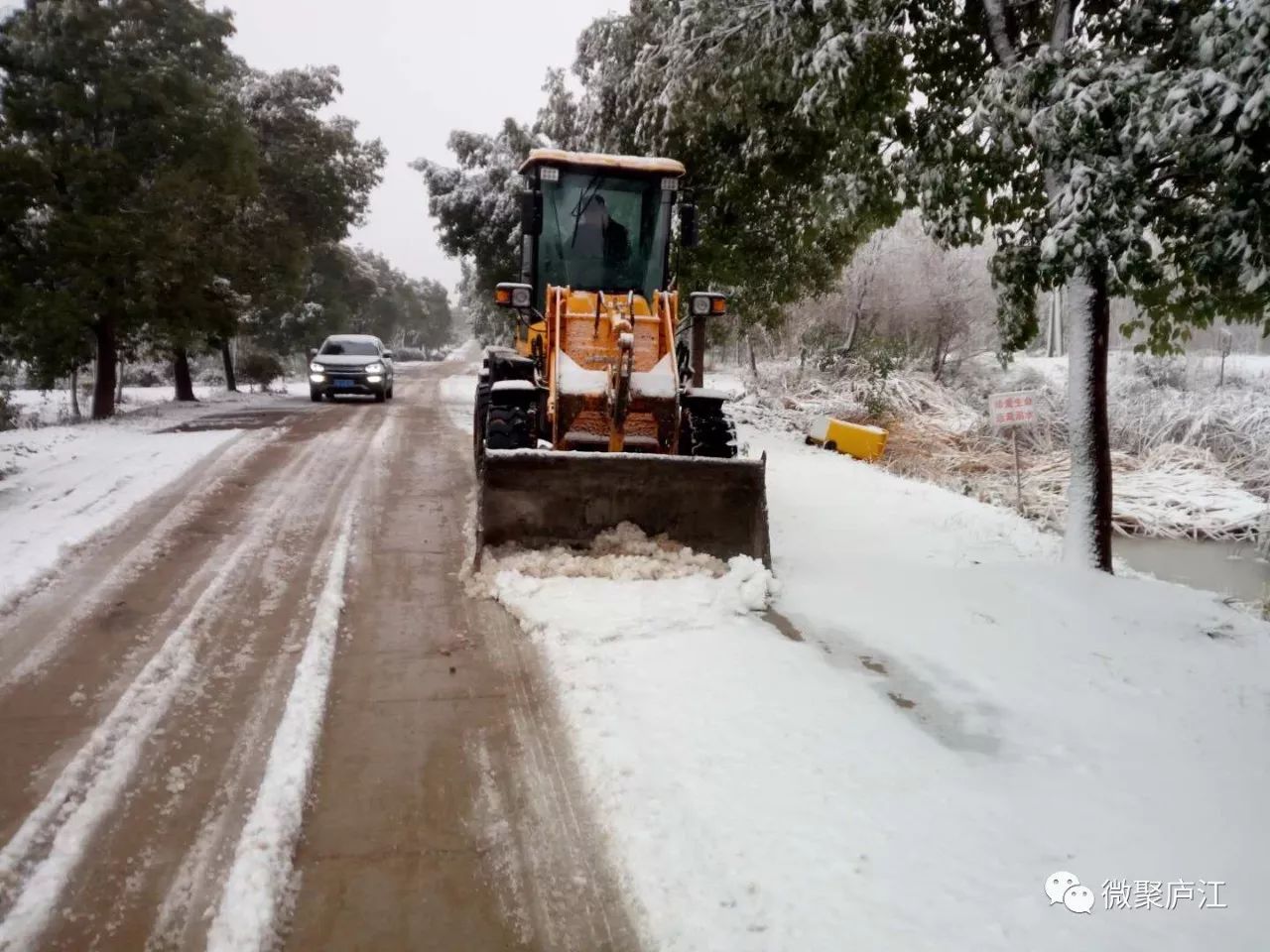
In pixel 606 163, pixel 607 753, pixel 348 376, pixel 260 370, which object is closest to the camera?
pixel 607 753

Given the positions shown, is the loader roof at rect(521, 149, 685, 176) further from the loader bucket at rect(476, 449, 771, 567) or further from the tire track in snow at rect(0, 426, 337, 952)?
the tire track in snow at rect(0, 426, 337, 952)

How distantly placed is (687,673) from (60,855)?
2709mm

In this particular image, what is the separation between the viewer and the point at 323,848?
2.84m

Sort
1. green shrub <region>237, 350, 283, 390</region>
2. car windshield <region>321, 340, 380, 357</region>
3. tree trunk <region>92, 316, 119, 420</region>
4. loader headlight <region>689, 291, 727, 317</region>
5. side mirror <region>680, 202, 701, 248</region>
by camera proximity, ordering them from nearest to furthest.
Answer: side mirror <region>680, 202, 701, 248</region>
loader headlight <region>689, 291, 727, 317</region>
tree trunk <region>92, 316, 119, 420</region>
car windshield <region>321, 340, 380, 357</region>
green shrub <region>237, 350, 283, 390</region>

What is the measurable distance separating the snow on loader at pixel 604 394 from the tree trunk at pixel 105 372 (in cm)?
975

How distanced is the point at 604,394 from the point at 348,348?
13784 mm

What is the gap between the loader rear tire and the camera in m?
6.39

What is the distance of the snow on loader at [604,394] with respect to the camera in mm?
5953

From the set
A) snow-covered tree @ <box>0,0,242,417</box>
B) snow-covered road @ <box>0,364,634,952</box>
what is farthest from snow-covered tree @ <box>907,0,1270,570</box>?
snow-covered tree @ <box>0,0,242,417</box>

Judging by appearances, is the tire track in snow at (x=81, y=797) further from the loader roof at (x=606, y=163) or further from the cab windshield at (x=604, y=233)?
the loader roof at (x=606, y=163)

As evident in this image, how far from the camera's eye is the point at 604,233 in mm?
7668

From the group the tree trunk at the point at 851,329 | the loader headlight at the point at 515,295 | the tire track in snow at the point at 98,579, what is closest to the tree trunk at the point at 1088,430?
the loader headlight at the point at 515,295

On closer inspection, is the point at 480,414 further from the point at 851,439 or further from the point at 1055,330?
the point at 1055,330

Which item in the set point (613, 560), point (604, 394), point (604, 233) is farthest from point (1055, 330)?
point (613, 560)
